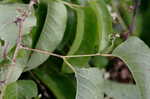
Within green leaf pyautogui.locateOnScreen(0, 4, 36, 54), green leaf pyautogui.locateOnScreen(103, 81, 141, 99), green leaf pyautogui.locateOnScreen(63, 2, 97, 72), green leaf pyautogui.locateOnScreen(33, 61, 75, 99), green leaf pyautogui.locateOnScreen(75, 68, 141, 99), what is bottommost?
green leaf pyautogui.locateOnScreen(103, 81, 141, 99)

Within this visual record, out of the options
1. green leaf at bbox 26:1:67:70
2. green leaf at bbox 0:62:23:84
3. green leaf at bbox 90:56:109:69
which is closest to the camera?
green leaf at bbox 0:62:23:84

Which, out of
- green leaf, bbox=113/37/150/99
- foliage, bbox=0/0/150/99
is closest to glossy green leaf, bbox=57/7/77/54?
foliage, bbox=0/0/150/99

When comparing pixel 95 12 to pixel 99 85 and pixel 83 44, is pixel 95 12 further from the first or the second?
pixel 99 85

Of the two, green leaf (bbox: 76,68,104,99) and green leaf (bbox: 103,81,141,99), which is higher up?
green leaf (bbox: 76,68,104,99)

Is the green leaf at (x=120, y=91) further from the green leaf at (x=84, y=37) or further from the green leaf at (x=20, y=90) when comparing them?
the green leaf at (x=20, y=90)

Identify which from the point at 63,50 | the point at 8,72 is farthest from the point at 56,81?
the point at 8,72

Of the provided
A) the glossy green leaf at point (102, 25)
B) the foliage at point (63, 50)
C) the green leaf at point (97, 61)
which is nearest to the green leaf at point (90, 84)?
the foliage at point (63, 50)

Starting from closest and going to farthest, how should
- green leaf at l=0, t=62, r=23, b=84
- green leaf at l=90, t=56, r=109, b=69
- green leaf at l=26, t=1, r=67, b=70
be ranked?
green leaf at l=0, t=62, r=23, b=84 < green leaf at l=26, t=1, r=67, b=70 < green leaf at l=90, t=56, r=109, b=69

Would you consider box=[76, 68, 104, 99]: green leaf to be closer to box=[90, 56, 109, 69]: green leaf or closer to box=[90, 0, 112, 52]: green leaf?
box=[90, 0, 112, 52]: green leaf

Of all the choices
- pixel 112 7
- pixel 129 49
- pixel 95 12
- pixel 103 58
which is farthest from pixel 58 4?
pixel 112 7
